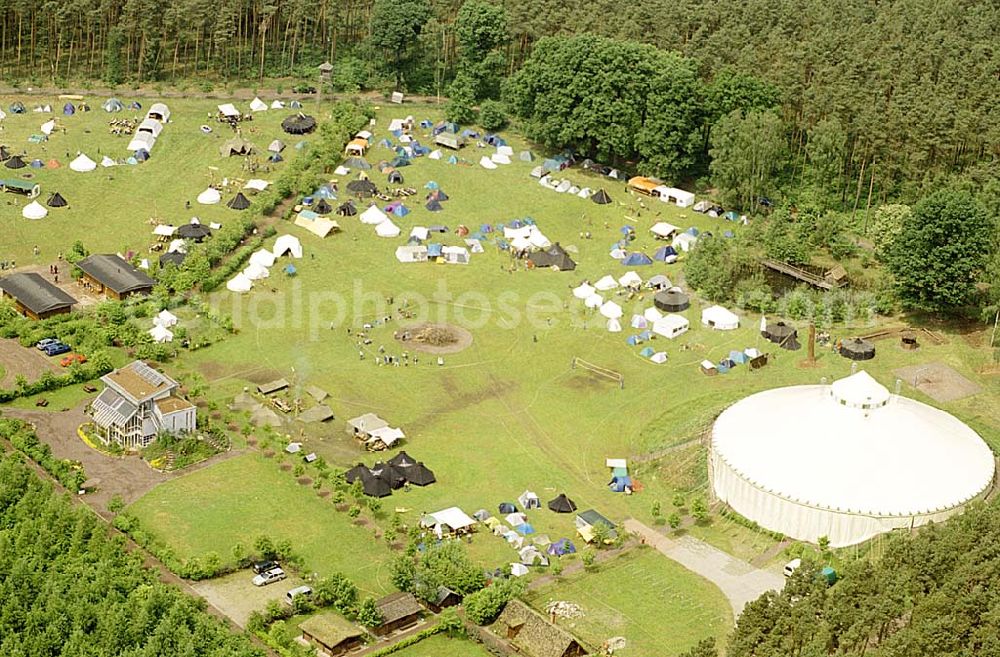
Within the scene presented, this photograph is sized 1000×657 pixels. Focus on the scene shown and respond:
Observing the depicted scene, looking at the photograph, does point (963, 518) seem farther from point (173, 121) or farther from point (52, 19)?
point (52, 19)

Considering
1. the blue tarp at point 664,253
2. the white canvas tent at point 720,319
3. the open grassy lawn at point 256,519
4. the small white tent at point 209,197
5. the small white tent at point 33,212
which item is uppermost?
the blue tarp at point 664,253

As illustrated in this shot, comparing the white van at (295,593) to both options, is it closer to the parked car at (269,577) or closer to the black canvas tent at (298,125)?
the parked car at (269,577)

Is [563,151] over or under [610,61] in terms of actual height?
under

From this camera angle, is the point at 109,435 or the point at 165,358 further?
the point at 165,358

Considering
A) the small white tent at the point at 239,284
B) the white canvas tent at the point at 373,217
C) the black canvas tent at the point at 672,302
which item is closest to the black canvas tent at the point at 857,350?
the black canvas tent at the point at 672,302

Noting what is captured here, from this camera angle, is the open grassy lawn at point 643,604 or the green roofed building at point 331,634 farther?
the open grassy lawn at point 643,604

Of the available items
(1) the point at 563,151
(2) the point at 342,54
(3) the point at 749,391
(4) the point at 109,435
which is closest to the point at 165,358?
(4) the point at 109,435

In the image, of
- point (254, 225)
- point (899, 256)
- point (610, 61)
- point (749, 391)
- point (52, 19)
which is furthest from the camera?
point (52, 19)
